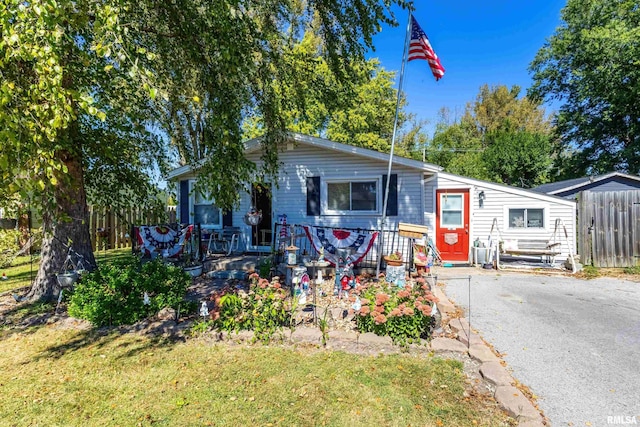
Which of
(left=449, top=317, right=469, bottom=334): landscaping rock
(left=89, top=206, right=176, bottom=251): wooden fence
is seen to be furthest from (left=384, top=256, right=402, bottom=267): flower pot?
(left=89, top=206, right=176, bottom=251): wooden fence

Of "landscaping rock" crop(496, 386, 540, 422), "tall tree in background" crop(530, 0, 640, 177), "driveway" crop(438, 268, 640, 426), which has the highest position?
"tall tree in background" crop(530, 0, 640, 177)

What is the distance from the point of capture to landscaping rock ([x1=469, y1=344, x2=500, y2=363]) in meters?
3.13

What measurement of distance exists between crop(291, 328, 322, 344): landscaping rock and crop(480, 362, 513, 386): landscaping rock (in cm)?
166

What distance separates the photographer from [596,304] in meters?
5.31

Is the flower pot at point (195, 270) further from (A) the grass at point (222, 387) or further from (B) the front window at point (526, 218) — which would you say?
(B) the front window at point (526, 218)

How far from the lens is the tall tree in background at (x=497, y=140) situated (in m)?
16.8

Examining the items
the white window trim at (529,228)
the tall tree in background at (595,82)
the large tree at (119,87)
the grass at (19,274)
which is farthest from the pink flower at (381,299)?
the tall tree in background at (595,82)

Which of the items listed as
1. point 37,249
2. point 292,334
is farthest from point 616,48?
point 37,249

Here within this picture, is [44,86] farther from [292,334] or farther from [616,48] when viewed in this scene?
[616,48]

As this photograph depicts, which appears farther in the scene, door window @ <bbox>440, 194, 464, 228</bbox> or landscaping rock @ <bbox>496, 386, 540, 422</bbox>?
door window @ <bbox>440, 194, 464, 228</bbox>

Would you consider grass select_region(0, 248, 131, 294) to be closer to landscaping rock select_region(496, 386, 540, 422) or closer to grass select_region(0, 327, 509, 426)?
grass select_region(0, 327, 509, 426)

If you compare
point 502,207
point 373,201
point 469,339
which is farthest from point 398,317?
point 502,207

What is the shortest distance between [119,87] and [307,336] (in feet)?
15.2

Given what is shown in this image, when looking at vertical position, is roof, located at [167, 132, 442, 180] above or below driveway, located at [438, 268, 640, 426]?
above
